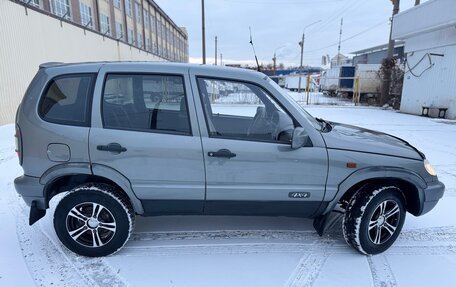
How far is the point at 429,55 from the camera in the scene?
13.9m

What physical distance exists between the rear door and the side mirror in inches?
33.5

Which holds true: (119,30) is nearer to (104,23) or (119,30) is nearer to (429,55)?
(104,23)

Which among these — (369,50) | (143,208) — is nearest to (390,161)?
(143,208)

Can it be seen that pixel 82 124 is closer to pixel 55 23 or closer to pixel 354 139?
pixel 354 139

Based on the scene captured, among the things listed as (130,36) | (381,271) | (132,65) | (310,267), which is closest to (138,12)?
(130,36)

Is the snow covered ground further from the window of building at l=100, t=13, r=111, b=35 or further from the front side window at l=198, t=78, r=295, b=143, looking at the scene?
the window of building at l=100, t=13, r=111, b=35

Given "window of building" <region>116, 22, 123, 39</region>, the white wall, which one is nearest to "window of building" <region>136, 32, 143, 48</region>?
"window of building" <region>116, 22, 123, 39</region>

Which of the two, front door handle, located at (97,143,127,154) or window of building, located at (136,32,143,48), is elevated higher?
window of building, located at (136,32,143,48)

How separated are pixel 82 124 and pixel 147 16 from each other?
4704 cm

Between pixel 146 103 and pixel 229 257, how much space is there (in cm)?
173

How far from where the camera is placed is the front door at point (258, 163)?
2.75 m

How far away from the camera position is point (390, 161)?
9.39ft

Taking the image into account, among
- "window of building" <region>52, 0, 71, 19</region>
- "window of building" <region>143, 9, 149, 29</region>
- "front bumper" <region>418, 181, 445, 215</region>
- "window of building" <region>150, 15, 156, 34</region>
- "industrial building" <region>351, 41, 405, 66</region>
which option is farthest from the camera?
"window of building" <region>150, 15, 156, 34</region>

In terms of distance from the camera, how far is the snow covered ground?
265 cm
